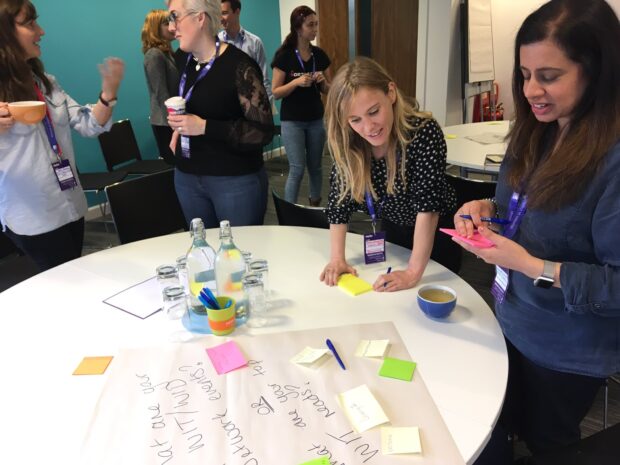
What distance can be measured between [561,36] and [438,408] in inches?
30.2

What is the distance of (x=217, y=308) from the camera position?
3.72 feet

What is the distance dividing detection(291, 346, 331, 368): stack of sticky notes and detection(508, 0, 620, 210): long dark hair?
58cm

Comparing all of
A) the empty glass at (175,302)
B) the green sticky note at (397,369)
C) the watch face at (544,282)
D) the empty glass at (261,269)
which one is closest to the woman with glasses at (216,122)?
the empty glass at (261,269)

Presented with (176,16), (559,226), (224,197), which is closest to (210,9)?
(176,16)

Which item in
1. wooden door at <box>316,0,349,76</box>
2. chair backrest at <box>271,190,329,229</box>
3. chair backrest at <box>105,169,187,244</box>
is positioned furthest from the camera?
wooden door at <box>316,0,349,76</box>

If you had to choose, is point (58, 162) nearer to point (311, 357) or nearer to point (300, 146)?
point (311, 357)

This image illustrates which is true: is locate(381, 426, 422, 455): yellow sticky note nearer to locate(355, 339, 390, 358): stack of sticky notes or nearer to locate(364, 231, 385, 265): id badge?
locate(355, 339, 390, 358): stack of sticky notes

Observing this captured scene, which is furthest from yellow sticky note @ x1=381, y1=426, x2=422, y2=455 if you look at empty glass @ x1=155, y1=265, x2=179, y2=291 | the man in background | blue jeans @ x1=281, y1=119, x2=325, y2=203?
blue jeans @ x1=281, y1=119, x2=325, y2=203

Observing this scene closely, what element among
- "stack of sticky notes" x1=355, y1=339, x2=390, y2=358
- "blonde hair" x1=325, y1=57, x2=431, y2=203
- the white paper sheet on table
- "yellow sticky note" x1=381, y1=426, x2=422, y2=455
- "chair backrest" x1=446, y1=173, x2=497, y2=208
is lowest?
"yellow sticky note" x1=381, y1=426, x2=422, y2=455

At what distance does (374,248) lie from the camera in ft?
4.87

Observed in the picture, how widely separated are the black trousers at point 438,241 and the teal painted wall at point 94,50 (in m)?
3.26

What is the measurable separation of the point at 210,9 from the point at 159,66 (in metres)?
1.98

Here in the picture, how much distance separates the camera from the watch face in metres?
0.94

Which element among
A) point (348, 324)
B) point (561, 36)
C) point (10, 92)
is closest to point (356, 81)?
point (561, 36)
